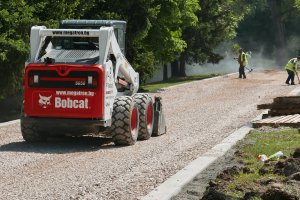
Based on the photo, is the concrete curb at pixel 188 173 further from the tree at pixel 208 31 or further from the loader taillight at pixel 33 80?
the tree at pixel 208 31

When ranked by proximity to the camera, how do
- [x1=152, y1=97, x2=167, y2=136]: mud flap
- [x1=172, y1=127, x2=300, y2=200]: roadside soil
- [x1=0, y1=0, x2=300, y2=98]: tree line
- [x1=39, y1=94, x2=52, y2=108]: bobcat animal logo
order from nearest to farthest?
[x1=172, y1=127, x2=300, y2=200]: roadside soil → [x1=39, y1=94, x2=52, y2=108]: bobcat animal logo → [x1=152, y1=97, x2=167, y2=136]: mud flap → [x1=0, y1=0, x2=300, y2=98]: tree line

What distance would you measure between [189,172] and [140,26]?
21.5 m

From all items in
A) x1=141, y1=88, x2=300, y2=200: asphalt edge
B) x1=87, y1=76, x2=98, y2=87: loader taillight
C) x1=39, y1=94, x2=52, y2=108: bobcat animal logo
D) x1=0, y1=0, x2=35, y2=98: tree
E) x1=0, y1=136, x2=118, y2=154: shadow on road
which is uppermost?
x1=0, y1=0, x2=35, y2=98: tree

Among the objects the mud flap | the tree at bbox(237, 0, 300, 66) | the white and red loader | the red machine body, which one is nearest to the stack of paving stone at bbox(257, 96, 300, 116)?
the mud flap

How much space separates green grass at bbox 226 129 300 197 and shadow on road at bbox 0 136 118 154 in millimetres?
3082

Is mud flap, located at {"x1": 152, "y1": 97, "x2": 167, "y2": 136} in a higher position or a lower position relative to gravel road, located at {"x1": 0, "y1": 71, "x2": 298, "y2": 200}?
higher

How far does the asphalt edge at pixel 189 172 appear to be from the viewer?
880cm

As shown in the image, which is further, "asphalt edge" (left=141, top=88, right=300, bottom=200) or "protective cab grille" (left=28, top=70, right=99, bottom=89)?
"protective cab grille" (left=28, top=70, right=99, bottom=89)

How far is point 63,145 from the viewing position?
14.4 meters

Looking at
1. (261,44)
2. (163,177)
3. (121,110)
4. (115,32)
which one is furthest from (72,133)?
(261,44)

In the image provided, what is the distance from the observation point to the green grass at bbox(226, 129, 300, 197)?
9070mm

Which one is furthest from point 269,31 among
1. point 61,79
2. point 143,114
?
point 61,79

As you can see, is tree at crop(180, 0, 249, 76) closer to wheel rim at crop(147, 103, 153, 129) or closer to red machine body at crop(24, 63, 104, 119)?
wheel rim at crop(147, 103, 153, 129)

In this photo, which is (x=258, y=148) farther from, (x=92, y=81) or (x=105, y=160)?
(x=92, y=81)
